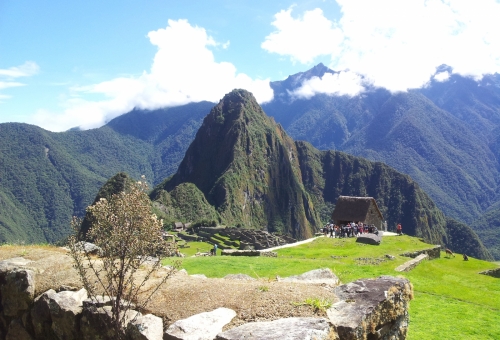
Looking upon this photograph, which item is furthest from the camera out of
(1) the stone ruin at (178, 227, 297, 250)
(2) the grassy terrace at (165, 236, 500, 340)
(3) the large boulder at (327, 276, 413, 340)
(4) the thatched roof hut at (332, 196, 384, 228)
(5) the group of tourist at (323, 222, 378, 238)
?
(1) the stone ruin at (178, 227, 297, 250)

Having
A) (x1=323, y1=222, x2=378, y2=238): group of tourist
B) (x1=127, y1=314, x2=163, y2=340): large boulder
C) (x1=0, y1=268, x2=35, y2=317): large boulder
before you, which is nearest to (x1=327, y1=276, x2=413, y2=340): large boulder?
(x1=127, y1=314, x2=163, y2=340): large boulder

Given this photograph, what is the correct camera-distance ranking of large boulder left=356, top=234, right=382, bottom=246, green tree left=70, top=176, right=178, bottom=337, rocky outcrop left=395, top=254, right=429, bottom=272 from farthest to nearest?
large boulder left=356, top=234, right=382, bottom=246 < rocky outcrop left=395, top=254, right=429, bottom=272 < green tree left=70, top=176, right=178, bottom=337

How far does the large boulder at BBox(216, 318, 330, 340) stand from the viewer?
6.61 meters

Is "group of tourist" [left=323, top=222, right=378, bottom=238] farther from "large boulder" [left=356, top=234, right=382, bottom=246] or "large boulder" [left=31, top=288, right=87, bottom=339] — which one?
"large boulder" [left=31, top=288, right=87, bottom=339]

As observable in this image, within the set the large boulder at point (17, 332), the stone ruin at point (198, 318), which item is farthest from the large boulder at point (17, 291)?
the large boulder at point (17, 332)

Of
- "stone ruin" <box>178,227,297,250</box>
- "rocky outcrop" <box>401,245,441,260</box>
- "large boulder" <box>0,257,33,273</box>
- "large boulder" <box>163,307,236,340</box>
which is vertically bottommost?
"stone ruin" <box>178,227,297,250</box>

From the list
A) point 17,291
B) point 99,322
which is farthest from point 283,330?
point 17,291

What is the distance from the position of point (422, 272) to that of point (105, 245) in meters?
18.6

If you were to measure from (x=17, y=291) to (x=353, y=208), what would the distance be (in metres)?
45.7

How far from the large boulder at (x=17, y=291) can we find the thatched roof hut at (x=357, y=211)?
1733 inches

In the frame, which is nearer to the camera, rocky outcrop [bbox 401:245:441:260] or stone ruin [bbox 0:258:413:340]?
stone ruin [bbox 0:258:413:340]

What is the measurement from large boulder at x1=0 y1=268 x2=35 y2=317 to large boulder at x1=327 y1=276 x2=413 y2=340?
27.4ft

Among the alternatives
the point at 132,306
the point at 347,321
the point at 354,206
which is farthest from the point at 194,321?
the point at 354,206

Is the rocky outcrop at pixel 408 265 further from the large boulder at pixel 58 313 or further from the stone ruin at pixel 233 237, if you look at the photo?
the stone ruin at pixel 233 237
